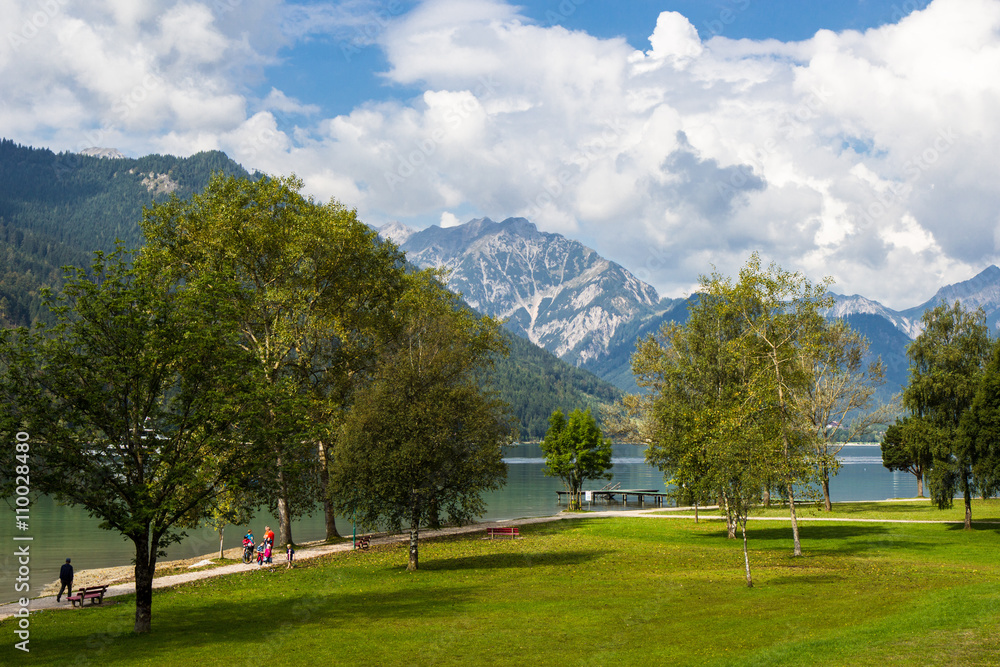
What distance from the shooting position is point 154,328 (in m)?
23.6

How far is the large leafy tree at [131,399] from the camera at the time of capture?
22.3 metres

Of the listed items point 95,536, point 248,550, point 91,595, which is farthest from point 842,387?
point 95,536

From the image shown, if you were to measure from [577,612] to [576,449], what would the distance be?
→ 216 ft

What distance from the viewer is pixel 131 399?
23984 millimetres

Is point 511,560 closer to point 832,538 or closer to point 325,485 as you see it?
point 325,485

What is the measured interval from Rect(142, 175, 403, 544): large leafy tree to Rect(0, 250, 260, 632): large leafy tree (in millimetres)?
17693

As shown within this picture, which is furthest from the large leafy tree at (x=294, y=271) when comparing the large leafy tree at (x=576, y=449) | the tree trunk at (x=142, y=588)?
the large leafy tree at (x=576, y=449)

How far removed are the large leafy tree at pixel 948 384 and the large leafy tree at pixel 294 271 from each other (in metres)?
40.1

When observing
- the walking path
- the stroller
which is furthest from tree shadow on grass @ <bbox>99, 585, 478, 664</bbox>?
the stroller

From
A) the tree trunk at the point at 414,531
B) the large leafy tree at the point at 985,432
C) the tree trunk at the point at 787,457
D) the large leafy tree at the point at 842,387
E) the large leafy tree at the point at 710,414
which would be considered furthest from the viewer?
the large leafy tree at the point at 842,387

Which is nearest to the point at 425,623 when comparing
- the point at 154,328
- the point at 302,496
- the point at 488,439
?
the point at 154,328

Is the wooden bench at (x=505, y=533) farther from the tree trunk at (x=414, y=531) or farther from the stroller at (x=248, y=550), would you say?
the stroller at (x=248, y=550)

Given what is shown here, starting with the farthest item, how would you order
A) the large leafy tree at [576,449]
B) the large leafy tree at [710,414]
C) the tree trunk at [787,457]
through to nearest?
the large leafy tree at [576,449]
the tree trunk at [787,457]
the large leafy tree at [710,414]

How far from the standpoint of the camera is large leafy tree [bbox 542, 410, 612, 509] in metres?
89.7
